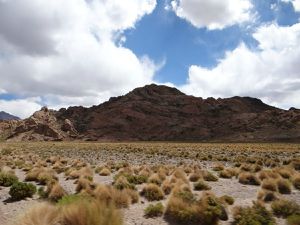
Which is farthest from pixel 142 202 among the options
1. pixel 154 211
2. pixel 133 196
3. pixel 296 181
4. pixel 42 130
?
pixel 42 130

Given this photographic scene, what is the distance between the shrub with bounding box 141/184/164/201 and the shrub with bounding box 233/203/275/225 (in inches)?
167

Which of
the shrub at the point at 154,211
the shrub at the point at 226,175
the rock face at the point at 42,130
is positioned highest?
the rock face at the point at 42,130

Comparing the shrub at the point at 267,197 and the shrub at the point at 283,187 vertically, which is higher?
the shrub at the point at 283,187

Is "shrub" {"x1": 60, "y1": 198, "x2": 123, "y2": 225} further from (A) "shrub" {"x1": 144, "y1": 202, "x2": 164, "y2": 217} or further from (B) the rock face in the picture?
(B) the rock face

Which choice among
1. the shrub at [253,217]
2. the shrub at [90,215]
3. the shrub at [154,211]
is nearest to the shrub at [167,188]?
the shrub at [154,211]

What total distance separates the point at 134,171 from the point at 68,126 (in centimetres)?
12436

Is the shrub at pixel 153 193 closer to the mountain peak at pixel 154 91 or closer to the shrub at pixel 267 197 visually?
the shrub at pixel 267 197

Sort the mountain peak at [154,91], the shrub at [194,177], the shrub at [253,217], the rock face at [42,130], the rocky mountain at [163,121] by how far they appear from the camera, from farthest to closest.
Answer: the mountain peak at [154,91] → the rock face at [42,130] → the rocky mountain at [163,121] → the shrub at [194,177] → the shrub at [253,217]

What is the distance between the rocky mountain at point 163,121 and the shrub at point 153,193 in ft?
343

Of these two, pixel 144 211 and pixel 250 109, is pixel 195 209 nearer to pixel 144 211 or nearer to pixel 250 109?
pixel 144 211

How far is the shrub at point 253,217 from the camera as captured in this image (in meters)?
10.6

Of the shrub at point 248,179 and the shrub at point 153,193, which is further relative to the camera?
the shrub at point 248,179

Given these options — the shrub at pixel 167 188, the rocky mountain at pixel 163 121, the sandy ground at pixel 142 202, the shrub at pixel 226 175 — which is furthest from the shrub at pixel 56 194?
the rocky mountain at pixel 163 121

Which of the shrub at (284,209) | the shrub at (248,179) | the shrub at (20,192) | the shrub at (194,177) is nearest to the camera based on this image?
the shrub at (284,209)
